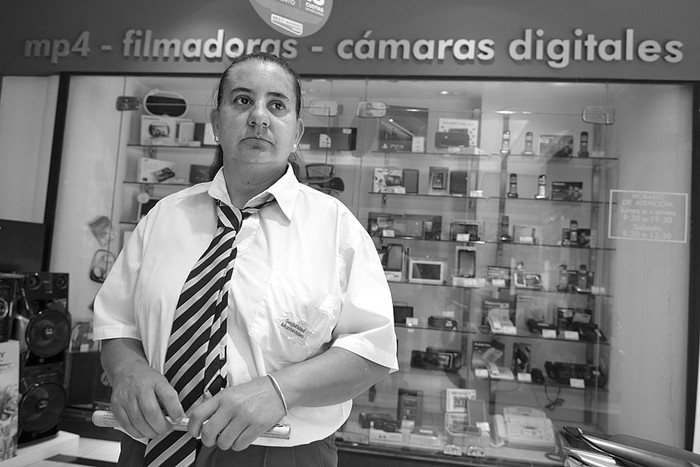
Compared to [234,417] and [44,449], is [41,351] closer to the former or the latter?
[44,449]

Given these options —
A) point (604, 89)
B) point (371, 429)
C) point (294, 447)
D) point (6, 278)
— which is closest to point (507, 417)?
point (371, 429)

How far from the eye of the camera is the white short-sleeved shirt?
3.40ft

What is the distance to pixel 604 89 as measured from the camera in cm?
377

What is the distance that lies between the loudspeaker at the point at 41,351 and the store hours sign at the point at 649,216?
13.4ft

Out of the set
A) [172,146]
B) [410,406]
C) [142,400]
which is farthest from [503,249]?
[142,400]

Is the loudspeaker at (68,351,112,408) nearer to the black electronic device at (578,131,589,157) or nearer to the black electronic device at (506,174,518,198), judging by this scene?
the black electronic device at (506,174,518,198)

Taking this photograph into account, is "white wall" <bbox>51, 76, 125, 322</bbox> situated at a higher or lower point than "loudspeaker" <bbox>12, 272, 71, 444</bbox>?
higher

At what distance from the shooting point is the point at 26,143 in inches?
169

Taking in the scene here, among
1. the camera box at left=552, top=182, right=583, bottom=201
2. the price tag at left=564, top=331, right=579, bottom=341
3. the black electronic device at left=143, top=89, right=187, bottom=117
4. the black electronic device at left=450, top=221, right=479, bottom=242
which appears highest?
the black electronic device at left=143, top=89, right=187, bottom=117

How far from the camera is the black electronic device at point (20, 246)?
3328 mm

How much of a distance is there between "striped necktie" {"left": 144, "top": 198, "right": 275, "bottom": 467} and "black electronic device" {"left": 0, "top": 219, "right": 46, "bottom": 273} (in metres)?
2.98

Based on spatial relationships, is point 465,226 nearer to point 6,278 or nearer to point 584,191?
point 584,191

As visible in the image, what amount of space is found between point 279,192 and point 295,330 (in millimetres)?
334

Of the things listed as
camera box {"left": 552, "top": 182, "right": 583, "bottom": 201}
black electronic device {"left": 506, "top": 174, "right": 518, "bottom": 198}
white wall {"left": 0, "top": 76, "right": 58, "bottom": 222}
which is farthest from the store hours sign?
white wall {"left": 0, "top": 76, "right": 58, "bottom": 222}
